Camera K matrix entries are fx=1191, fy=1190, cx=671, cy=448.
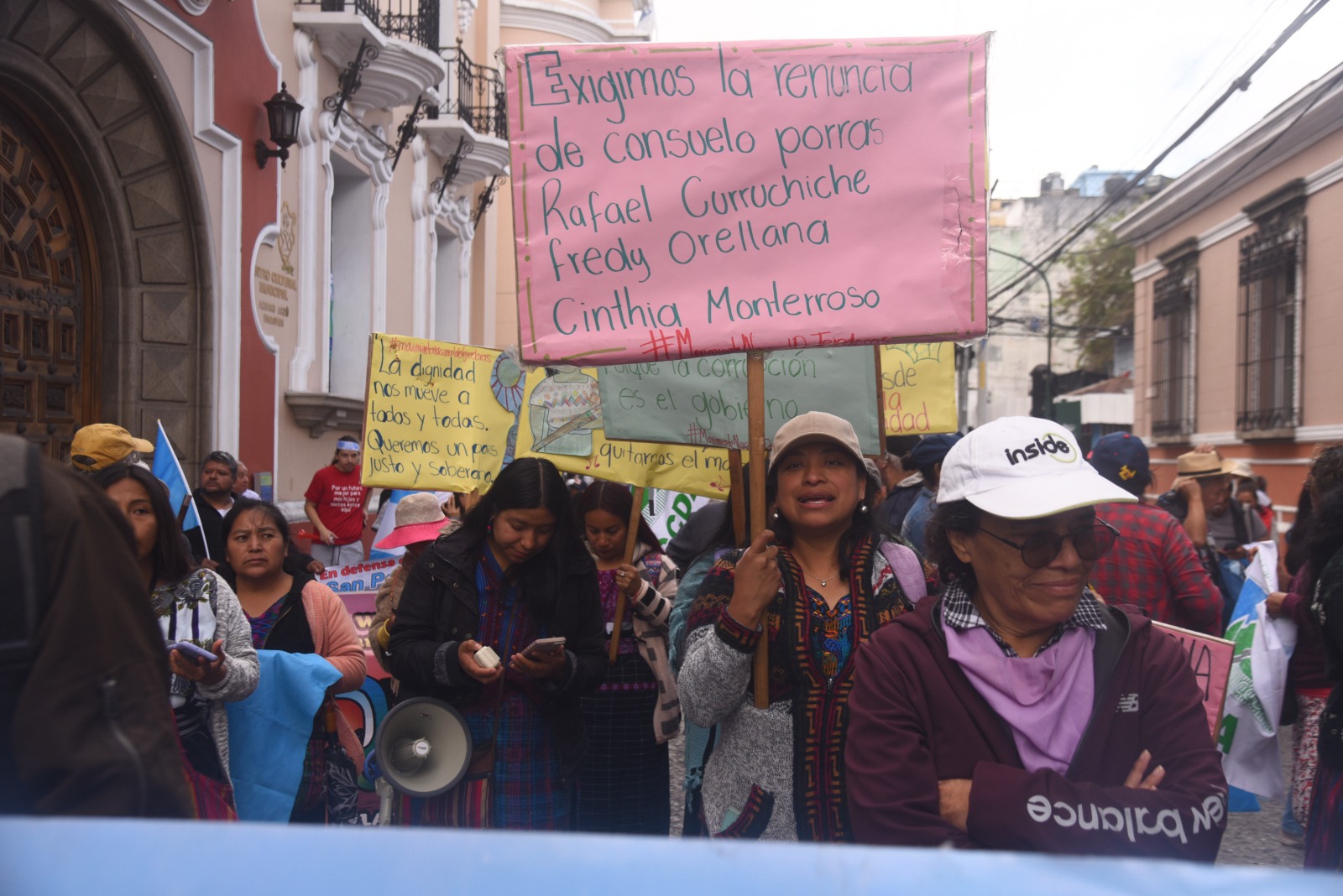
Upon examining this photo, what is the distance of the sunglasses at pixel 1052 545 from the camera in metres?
2.09

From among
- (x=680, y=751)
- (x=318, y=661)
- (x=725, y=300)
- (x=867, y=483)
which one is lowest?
(x=680, y=751)

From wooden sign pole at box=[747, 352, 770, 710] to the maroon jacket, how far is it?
0.62 metres

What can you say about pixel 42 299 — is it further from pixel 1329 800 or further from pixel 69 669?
pixel 1329 800

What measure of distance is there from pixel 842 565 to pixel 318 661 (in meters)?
1.70

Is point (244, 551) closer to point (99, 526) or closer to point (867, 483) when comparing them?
point (867, 483)

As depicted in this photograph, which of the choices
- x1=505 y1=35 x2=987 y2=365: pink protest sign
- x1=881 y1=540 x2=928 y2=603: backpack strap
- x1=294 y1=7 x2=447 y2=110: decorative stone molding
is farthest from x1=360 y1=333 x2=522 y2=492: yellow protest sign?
x1=294 y1=7 x2=447 y2=110: decorative stone molding

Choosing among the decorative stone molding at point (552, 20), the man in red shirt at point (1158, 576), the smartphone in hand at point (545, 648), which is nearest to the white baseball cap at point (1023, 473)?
the smartphone in hand at point (545, 648)

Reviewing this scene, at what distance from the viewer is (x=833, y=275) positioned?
117 inches

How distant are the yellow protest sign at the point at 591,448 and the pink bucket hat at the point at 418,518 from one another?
37.0 inches

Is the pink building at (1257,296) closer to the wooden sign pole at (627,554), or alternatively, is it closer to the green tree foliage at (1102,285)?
the wooden sign pole at (627,554)

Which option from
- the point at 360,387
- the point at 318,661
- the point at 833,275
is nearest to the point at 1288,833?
the point at 833,275

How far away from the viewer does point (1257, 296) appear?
640 inches

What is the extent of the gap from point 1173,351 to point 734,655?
65.1 ft

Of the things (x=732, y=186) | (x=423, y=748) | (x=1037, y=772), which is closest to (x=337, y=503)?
(x=423, y=748)
